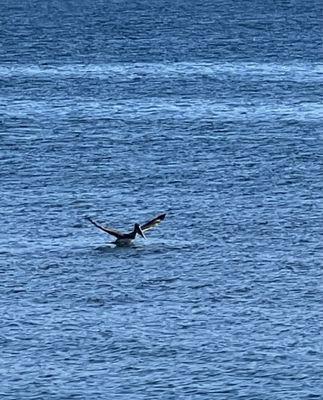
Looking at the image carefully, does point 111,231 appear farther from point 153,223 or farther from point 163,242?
point 163,242

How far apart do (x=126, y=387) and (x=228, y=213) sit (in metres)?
34.3

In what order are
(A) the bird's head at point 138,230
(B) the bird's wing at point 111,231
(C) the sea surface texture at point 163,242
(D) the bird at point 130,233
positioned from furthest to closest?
1. (D) the bird at point 130,233
2. (B) the bird's wing at point 111,231
3. (A) the bird's head at point 138,230
4. (C) the sea surface texture at point 163,242

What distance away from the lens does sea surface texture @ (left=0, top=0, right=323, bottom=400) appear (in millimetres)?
95562

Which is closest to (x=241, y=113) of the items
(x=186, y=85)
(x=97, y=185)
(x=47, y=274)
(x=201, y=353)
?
(x=186, y=85)

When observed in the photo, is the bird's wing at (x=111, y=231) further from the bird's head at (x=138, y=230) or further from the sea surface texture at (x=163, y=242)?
the sea surface texture at (x=163, y=242)

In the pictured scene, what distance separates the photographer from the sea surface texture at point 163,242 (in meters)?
95.6

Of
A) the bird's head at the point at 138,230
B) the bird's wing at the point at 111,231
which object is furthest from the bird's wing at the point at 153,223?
the bird's wing at the point at 111,231

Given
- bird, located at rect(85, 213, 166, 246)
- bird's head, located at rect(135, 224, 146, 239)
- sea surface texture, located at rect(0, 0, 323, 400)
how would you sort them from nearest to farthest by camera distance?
1. sea surface texture, located at rect(0, 0, 323, 400)
2. bird's head, located at rect(135, 224, 146, 239)
3. bird, located at rect(85, 213, 166, 246)

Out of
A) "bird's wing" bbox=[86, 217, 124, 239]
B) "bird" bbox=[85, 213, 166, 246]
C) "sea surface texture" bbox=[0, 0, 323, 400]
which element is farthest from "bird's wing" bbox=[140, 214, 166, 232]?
"bird's wing" bbox=[86, 217, 124, 239]

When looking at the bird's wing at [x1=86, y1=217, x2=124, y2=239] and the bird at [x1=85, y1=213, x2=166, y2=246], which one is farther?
the bird at [x1=85, y1=213, x2=166, y2=246]

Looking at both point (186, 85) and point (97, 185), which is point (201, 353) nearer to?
point (97, 185)

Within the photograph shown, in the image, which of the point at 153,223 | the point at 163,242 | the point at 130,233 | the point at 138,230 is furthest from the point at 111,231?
the point at 163,242

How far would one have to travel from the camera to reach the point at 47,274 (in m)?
111

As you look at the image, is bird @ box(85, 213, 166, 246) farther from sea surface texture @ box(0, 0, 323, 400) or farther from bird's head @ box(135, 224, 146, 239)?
sea surface texture @ box(0, 0, 323, 400)
